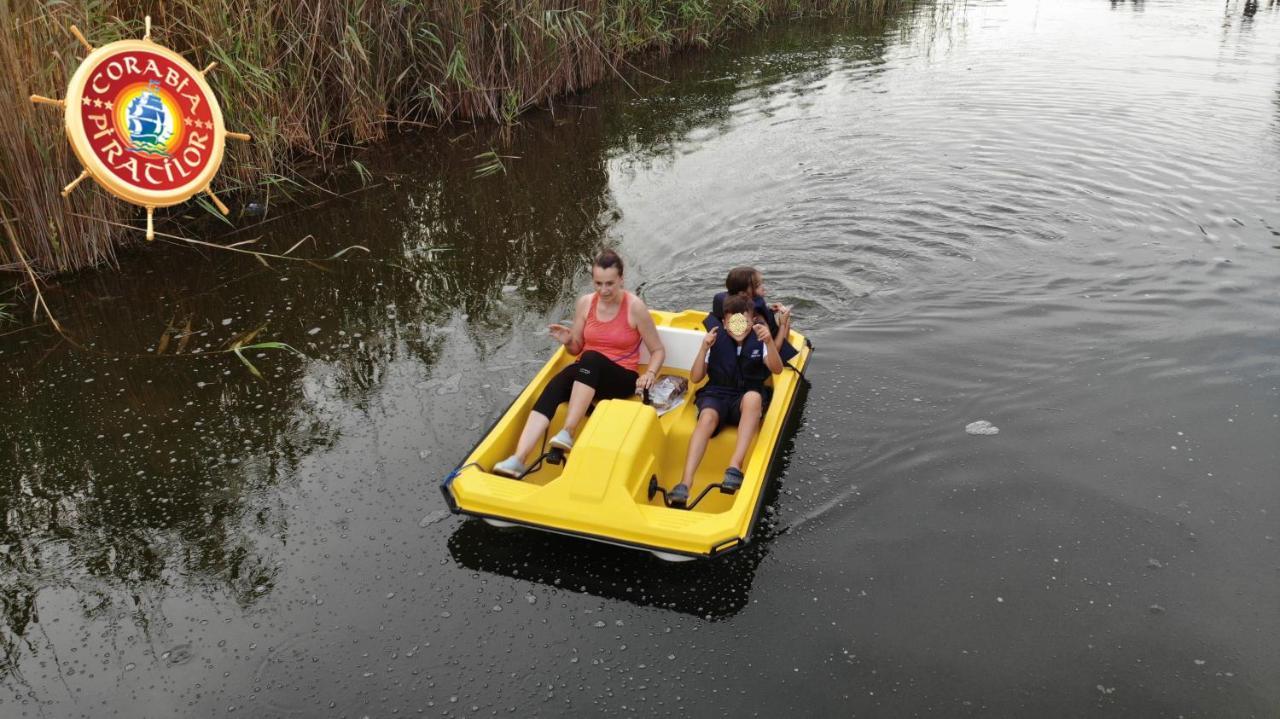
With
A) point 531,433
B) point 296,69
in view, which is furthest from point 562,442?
point 296,69

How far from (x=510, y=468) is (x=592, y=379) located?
718mm

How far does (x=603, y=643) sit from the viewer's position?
149 inches

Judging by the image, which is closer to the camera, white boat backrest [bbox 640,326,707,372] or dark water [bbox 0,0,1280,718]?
dark water [bbox 0,0,1280,718]

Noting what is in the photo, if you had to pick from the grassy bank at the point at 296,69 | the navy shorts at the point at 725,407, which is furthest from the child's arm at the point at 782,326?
the grassy bank at the point at 296,69

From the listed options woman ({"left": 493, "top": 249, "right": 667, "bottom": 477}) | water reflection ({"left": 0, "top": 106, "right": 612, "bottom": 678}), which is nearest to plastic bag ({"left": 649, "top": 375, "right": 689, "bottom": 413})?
woman ({"left": 493, "top": 249, "right": 667, "bottom": 477})

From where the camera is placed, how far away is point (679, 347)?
539cm

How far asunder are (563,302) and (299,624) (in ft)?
11.2

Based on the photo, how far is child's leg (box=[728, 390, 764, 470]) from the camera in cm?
443

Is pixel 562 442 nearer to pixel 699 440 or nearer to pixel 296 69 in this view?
pixel 699 440

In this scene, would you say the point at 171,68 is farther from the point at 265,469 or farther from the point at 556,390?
the point at 556,390

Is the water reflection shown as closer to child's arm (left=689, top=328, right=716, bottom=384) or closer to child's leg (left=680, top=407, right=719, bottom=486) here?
child's arm (left=689, top=328, right=716, bottom=384)

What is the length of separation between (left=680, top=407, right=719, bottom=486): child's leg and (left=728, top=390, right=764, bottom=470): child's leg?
0.47 ft

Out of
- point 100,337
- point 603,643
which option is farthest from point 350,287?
point 603,643

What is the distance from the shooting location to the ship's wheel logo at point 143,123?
5.29m
